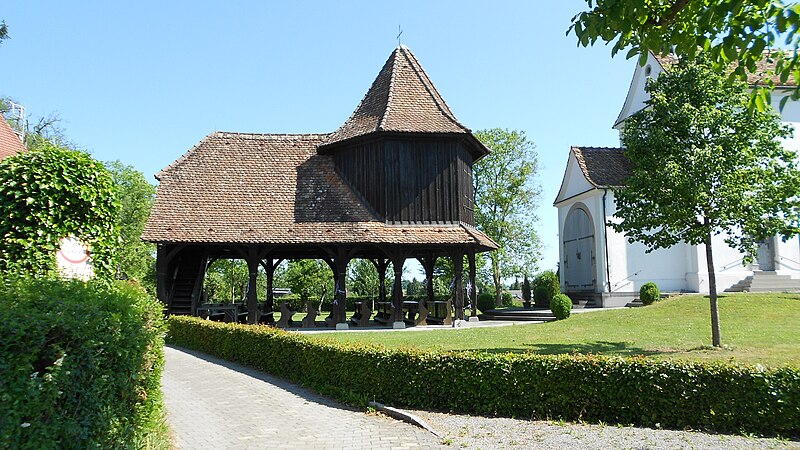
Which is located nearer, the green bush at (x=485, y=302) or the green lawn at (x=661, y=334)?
the green lawn at (x=661, y=334)

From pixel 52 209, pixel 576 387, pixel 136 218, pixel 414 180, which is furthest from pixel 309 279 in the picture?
pixel 52 209

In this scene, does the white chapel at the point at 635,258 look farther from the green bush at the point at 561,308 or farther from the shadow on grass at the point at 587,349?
the shadow on grass at the point at 587,349

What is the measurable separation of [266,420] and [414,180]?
14.7 metres

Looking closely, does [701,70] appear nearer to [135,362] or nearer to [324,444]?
[324,444]

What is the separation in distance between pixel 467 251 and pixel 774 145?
11403 mm

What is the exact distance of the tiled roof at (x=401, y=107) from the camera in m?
22.3

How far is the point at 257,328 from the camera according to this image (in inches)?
536

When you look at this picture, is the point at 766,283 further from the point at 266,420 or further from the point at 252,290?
the point at 266,420

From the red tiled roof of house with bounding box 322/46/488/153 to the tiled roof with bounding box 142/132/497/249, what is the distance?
204cm

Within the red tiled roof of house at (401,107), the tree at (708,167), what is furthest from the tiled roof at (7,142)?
the tree at (708,167)

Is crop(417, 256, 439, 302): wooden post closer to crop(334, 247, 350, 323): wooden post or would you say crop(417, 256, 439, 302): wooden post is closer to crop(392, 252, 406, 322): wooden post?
crop(392, 252, 406, 322): wooden post

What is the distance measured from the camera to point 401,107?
2319cm

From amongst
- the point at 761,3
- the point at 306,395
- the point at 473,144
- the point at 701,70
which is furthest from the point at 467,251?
the point at 761,3

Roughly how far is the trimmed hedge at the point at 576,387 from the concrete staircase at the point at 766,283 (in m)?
20.5
